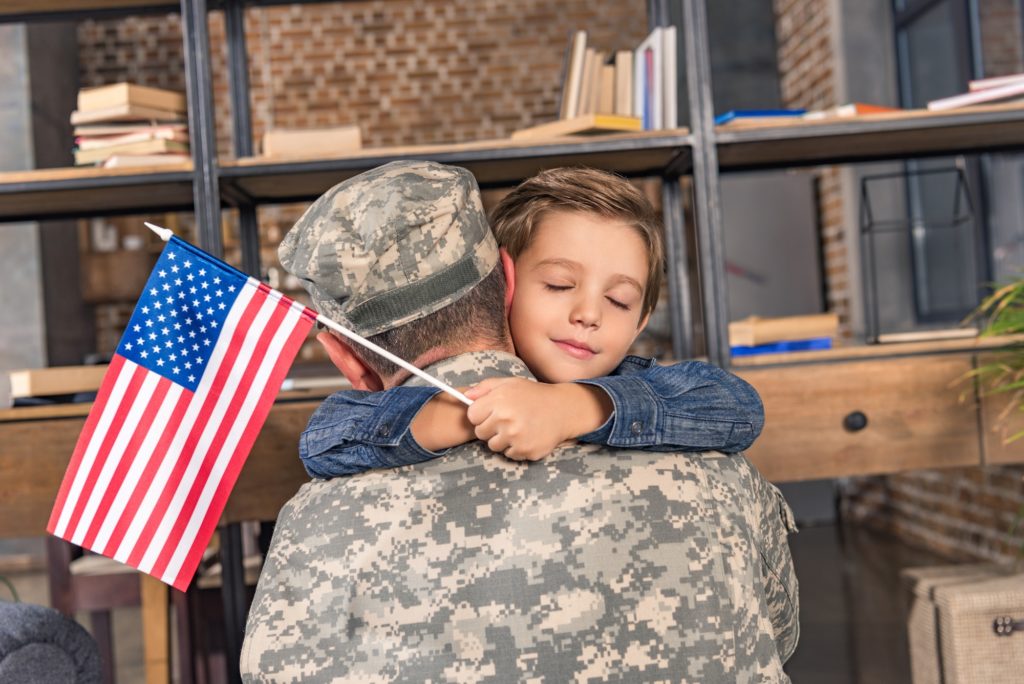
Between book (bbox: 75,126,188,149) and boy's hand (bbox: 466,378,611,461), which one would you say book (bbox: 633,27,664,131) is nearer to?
book (bbox: 75,126,188,149)

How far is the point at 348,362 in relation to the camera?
119 centimetres

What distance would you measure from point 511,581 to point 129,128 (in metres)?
2.06

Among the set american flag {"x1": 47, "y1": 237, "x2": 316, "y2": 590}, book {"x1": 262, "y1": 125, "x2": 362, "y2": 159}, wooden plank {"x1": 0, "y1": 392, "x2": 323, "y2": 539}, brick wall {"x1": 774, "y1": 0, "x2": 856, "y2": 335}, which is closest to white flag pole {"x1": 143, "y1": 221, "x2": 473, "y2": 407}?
american flag {"x1": 47, "y1": 237, "x2": 316, "y2": 590}

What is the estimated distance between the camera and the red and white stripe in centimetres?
143

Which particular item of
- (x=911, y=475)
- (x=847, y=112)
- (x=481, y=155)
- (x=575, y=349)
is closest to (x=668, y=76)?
(x=847, y=112)

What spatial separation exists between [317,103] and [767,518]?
6.92 m

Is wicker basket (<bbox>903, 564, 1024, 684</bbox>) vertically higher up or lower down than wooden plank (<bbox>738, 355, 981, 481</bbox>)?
lower down

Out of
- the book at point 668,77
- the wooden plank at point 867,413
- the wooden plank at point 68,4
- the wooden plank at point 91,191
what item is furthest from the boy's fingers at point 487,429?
the wooden plank at point 68,4

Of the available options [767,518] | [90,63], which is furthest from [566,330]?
[90,63]

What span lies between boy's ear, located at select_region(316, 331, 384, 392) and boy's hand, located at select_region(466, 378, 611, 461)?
0.19 meters

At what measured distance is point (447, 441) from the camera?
1051 millimetres

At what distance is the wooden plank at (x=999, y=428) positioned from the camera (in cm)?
255

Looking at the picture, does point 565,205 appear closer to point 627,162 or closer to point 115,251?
point 627,162

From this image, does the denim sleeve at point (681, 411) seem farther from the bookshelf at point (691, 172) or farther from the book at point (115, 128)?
the book at point (115, 128)
